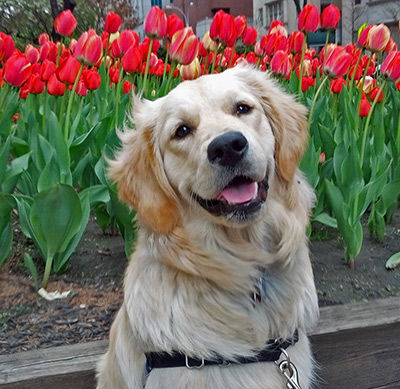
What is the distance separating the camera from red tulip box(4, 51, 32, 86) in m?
2.88

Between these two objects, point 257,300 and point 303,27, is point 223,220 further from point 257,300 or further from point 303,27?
point 303,27

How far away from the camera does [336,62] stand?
3.06 m

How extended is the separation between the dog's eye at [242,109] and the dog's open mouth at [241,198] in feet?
0.98

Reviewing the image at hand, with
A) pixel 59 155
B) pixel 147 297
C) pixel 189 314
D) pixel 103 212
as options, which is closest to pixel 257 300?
pixel 189 314

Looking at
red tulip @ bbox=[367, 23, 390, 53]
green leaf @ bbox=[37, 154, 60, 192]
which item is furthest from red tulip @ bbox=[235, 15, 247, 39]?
green leaf @ bbox=[37, 154, 60, 192]

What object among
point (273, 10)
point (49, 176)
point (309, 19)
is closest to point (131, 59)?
point (49, 176)

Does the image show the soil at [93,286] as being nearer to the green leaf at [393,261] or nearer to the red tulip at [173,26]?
the green leaf at [393,261]

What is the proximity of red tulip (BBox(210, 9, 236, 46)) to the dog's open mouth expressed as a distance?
1.90 meters

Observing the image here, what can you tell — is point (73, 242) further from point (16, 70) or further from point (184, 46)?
point (184, 46)

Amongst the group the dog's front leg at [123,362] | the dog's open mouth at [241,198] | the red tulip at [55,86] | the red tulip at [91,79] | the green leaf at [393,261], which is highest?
the dog's open mouth at [241,198]

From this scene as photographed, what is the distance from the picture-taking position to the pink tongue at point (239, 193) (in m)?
1.93

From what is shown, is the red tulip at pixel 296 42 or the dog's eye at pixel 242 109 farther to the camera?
the red tulip at pixel 296 42

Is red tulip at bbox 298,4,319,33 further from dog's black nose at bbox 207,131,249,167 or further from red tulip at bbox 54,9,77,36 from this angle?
dog's black nose at bbox 207,131,249,167

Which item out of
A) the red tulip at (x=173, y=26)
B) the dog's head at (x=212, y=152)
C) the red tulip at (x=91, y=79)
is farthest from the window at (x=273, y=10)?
the dog's head at (x=212, y=152)
